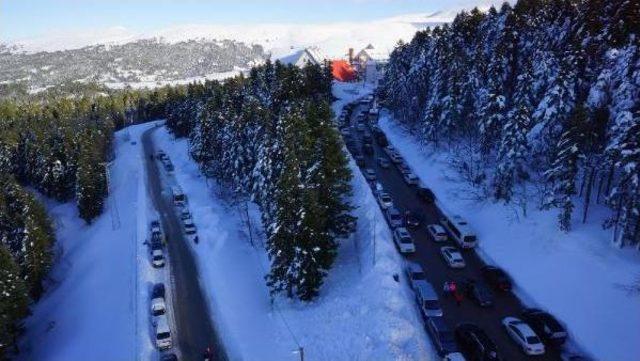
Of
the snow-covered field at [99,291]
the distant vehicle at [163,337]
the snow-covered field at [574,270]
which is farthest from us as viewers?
the snow-covered field at [99,291]

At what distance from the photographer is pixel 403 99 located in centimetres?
7888

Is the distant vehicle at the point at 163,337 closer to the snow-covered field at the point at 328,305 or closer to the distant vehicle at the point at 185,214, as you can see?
the snow-covered field at the point at 328,305

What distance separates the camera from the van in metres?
40.8

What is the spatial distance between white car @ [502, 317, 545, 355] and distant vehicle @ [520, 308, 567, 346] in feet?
3.39

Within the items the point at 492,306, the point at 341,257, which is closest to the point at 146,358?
the point at 341,257

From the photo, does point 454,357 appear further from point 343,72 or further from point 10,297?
point 343,72

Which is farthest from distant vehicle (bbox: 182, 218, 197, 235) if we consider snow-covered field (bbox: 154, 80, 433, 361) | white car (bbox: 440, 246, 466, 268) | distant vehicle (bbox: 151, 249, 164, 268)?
white car (bbox: 440, 246, 466, 268)

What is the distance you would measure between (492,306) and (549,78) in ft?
80.4

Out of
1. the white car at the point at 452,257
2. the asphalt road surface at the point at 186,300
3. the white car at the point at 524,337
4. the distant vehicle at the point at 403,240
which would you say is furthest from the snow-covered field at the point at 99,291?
the white car at the point at 524,337

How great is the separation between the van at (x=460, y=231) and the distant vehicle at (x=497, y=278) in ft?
15.6

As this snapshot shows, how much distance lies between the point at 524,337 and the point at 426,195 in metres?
25.1

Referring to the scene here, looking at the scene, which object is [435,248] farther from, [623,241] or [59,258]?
[59,258]

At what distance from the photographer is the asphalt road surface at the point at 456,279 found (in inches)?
1136

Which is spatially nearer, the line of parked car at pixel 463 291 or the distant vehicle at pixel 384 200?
the line of parked car at pixel 463 291
